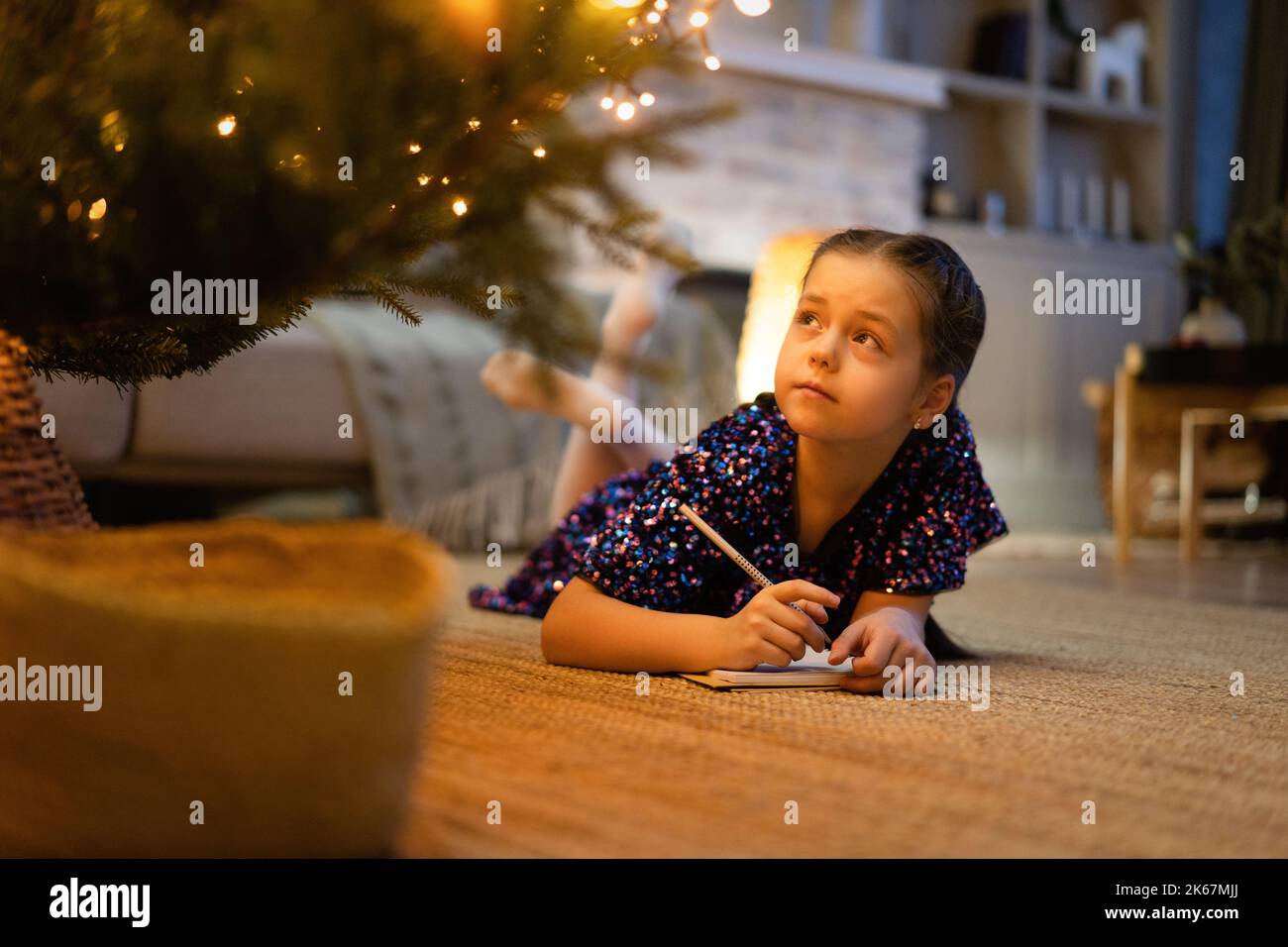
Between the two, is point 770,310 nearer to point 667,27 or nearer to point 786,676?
point 667,27

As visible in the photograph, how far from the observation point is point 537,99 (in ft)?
2.10

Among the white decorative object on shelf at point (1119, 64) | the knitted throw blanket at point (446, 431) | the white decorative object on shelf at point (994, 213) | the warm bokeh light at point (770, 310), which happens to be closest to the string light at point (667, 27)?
the warm bokeh light at point (770, 310)

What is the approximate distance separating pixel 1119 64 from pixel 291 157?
4.53m

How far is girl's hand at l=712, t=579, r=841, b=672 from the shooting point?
871mm

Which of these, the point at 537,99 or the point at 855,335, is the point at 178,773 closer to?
the point at 537,99

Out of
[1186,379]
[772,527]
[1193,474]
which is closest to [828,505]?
[772,527]

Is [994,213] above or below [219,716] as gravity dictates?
above

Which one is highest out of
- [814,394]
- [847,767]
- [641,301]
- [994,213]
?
[994,213]

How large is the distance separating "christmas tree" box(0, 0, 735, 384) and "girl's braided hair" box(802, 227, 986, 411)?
339mm

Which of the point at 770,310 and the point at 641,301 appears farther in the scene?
the point at 770,310

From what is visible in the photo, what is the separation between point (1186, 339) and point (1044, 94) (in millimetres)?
1733

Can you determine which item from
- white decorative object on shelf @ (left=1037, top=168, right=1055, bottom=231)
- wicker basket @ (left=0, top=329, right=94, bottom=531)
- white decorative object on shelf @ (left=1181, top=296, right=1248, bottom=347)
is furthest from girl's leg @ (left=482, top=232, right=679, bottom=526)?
white decorative object on shelf @ (left=1037, top=168, right=1055, bottom=231)

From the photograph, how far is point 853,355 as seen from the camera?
98 cm
